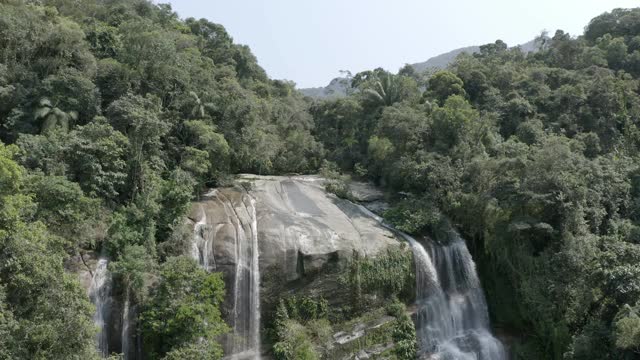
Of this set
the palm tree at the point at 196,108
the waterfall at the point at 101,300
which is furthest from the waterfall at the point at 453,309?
the palm tree at the point at 196,108

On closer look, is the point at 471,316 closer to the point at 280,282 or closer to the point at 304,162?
the point at 280,282

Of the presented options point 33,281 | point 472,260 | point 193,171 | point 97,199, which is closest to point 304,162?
point 193,171

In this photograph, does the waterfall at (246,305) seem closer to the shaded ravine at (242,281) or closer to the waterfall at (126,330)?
the shaded ravine at (242,281)

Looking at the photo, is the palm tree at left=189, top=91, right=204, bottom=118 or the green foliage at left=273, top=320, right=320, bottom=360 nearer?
the green foliage at left=273, top=320, right=320, bottom=360

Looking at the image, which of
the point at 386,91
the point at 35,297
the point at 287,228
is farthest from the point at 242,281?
the point at 386,91

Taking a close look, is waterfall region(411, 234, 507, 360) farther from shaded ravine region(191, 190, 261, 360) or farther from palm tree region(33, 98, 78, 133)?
palm tree region(33, 98, 78, 133)

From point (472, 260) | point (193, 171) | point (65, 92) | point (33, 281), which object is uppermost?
point (65, 92)

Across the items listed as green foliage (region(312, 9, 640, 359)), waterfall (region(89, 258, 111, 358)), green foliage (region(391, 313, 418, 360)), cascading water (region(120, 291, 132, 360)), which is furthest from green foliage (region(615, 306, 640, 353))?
waterfall (region(89, 258, 111, 358))
